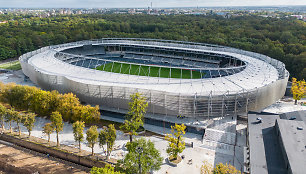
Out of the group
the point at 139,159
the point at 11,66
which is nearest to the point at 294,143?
the point at 139,159

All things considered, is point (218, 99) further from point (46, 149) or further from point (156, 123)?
point (46, 149)

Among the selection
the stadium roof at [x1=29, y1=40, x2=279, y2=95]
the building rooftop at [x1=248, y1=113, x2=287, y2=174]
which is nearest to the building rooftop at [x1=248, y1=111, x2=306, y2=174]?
the building rooftop at [x1=248, y1=113, x2=287, y2=174]

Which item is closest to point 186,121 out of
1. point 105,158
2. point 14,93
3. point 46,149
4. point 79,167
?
point 105,158

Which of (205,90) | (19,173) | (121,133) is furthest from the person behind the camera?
(205,90)

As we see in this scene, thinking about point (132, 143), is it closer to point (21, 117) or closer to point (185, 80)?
point (21, 117)

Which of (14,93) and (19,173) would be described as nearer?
(19,173)

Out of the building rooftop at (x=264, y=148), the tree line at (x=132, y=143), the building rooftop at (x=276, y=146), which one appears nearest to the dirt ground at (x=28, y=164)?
the tree line at (x=132, y=143)
